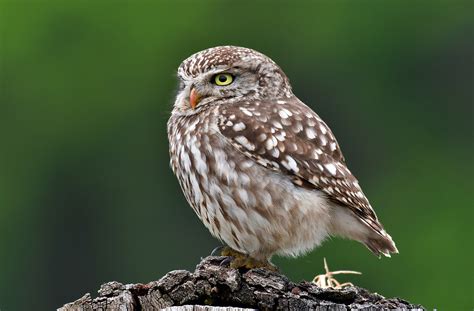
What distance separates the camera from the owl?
25.4 feet

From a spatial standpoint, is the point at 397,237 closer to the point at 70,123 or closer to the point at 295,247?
the point at 70,123

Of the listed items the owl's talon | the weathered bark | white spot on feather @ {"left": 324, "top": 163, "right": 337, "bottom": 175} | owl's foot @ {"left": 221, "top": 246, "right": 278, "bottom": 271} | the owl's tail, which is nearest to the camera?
the weathered bark

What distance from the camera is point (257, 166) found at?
25.6 feet

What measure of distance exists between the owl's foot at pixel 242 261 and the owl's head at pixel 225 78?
84 cm

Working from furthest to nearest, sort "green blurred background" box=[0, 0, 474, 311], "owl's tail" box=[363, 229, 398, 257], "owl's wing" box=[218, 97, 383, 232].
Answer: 1. "green blurred background" box=[0, 0, 474, 311]
2. "owl's tail" box=[363, 229, 398, 257]
3. "owl's wing" box=[218, 97, 383, 232]

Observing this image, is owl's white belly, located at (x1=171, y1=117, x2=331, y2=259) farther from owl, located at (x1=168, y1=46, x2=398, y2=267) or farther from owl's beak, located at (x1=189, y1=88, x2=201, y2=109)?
owl's beak, located at (x1=189, y1=88, x2=201, y2=109)

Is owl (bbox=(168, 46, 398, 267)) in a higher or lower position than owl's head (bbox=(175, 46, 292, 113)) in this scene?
lower

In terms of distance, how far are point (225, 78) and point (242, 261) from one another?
1.09m

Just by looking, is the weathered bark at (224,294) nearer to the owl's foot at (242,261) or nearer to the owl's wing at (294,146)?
the owl's foot at (242,261)

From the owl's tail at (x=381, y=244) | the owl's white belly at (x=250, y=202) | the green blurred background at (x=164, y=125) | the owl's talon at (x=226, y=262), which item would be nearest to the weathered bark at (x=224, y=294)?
the owl's talon at (x=226, y=262)

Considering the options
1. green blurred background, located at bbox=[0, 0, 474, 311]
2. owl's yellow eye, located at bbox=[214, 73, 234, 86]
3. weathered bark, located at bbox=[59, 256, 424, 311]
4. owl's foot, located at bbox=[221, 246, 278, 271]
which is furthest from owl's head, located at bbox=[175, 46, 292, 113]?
green blurred background, located at bbox=[0, 0, 474, 311]

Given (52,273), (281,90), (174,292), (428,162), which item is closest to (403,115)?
(428,162)

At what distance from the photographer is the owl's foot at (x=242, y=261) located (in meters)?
7.65

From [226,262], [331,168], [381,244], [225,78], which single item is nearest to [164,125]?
[225,78]
